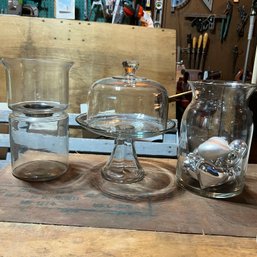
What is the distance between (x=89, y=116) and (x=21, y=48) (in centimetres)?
60

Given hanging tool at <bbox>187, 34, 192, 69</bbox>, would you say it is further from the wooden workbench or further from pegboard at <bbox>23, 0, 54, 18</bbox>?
the wooden workbench

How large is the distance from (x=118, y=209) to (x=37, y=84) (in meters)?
0.42

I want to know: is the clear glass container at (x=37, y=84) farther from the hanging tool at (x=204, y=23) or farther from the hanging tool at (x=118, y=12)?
the hanging tool at (x=204, y=23)

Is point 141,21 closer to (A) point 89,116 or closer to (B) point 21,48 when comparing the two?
(B) point 21,48

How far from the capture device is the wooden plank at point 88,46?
3.67 feet

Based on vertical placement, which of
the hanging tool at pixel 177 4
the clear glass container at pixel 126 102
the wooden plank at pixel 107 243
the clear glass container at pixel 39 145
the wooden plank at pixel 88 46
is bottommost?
the wooden plank at pixel 107 243

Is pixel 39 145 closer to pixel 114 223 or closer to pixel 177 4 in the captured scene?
pixel 114 223

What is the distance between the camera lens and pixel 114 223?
18.0 inches

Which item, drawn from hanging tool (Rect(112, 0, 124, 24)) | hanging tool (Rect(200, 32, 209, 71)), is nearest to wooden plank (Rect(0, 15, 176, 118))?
hanging tool (Rect(112, 0, 124, 24))

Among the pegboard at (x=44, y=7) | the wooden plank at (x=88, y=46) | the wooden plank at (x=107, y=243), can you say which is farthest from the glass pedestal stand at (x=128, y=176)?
the pegboard at (x=44, y=7)

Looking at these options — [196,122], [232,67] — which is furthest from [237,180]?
[232,67]

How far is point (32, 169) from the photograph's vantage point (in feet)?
2.16

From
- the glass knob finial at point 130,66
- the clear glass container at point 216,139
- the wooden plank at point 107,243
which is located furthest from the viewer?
the glass knob finial at point 130,66

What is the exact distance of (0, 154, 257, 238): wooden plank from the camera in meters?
0.46
